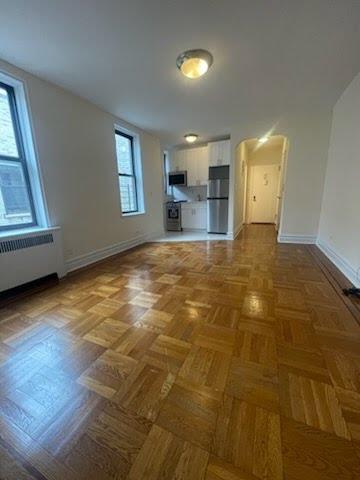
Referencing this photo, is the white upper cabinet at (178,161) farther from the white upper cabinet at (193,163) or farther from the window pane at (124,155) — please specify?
the window pane at (124,155)

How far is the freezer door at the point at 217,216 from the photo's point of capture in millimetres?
5098

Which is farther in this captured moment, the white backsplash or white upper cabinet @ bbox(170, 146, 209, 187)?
the white backsplash

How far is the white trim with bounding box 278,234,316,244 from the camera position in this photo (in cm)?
417

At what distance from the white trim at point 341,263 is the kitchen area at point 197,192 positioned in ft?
6.71

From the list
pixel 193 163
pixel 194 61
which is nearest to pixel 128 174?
pixel 193 163

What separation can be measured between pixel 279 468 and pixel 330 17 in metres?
2.93

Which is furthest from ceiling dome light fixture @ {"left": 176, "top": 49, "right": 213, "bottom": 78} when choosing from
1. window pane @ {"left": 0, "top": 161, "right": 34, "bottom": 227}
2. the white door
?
the white door

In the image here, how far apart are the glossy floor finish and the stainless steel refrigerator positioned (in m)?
3.10

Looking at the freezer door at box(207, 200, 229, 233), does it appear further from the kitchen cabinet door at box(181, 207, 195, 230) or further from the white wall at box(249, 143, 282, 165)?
the white wall at box(249, 143, 282, 165)

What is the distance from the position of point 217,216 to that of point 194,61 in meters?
3.46

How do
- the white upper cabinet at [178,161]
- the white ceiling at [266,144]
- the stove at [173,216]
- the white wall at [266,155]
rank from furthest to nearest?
the white wall at [266,155] → the stove at [173,216] → the white upper cabinet at [178,161] → the white ceiling at [266,144]

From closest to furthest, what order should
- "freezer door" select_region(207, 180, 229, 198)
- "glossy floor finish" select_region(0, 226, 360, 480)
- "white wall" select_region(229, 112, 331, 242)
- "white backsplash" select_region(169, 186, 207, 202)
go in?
1. "glossy floor finish" select_region(0, 226, 360, 480)
2. "white wall" select_region(229, 112, 331, 242)
3. "freezer door" select_region(207, 180, 229, 198)
4. "white backsplash" select_region(169, 186, 207, 202)

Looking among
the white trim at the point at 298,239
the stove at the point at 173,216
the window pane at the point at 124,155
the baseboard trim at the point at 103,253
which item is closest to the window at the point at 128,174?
the window pane at the point at 124,155

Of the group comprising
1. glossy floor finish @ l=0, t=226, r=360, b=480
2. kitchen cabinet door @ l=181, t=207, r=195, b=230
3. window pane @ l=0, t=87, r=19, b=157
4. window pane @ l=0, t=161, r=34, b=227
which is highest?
window pane @ l=0, t=87, r=19, b=157
